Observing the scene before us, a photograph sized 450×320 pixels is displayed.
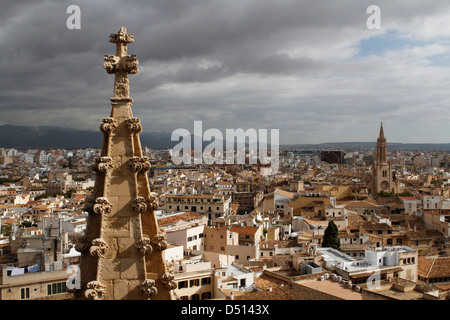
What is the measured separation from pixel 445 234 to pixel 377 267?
522 inches

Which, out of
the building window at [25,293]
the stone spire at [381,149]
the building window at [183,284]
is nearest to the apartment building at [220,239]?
the building window at [183,284]

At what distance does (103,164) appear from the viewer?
312 centimetres

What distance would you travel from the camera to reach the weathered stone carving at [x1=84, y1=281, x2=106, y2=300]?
9.69 ft

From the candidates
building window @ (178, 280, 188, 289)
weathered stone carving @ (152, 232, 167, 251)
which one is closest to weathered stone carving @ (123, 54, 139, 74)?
weathered stone carving @ (152, 232, 167, 251)

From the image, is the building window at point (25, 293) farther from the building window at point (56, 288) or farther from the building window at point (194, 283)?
the building window at point (194, 283)

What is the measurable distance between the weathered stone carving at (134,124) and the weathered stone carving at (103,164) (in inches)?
10.0

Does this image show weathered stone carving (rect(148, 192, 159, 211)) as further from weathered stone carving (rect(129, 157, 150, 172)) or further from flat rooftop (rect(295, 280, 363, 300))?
flat rooftop (rect(295, 280, 363, 300))

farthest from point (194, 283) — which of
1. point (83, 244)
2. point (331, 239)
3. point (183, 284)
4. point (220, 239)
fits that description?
point (83, 244)

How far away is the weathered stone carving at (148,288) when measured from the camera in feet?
9.85

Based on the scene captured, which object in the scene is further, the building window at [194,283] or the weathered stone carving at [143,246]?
the building window at [194,283]

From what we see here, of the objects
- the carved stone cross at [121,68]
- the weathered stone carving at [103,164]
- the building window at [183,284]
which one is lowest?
the building window at [183,284]
